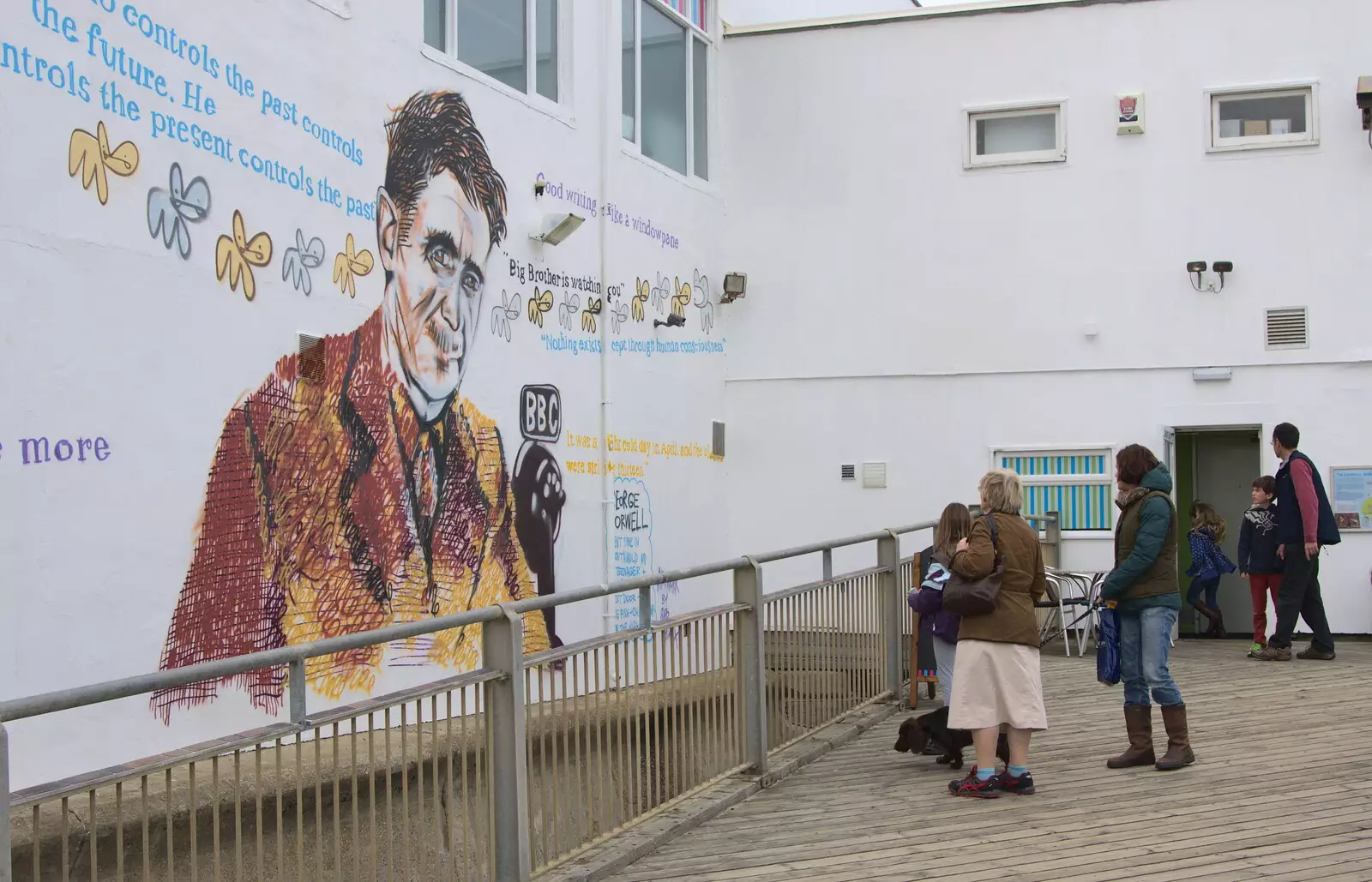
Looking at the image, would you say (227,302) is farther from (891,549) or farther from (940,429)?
(940,429)

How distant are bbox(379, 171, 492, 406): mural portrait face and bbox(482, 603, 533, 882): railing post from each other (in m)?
4.25

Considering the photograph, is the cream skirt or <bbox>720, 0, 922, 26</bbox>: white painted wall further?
<bbox>720, 0, 922, 26</bbox>: white painted wall

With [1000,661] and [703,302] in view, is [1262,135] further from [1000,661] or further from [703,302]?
[1000,661]

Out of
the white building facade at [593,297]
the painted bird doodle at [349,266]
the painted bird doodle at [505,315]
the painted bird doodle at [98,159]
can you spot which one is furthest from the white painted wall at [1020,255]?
the painted bird doodle at [98,159]

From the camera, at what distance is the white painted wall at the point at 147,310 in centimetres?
652

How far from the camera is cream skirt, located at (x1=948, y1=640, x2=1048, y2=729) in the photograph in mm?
6898

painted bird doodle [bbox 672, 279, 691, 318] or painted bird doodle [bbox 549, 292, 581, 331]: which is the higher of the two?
painted bird doodle [bbox 672, 279, 691, 318]

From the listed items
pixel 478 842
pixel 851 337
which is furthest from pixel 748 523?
pixel 478 842

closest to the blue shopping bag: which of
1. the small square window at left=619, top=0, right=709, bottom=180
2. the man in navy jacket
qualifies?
the man in navy jacket

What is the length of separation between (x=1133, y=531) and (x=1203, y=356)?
21.7 ft

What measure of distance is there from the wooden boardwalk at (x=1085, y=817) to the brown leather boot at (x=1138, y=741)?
0.11 metres

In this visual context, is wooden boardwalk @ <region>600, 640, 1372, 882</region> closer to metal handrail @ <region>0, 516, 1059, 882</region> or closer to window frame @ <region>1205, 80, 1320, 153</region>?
metal handrail @ <region>0, 516, 1059, 882</region>

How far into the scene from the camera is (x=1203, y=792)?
692 cm

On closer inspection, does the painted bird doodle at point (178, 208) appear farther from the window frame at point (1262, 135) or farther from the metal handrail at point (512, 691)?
the window frame at point (1262, 135)
